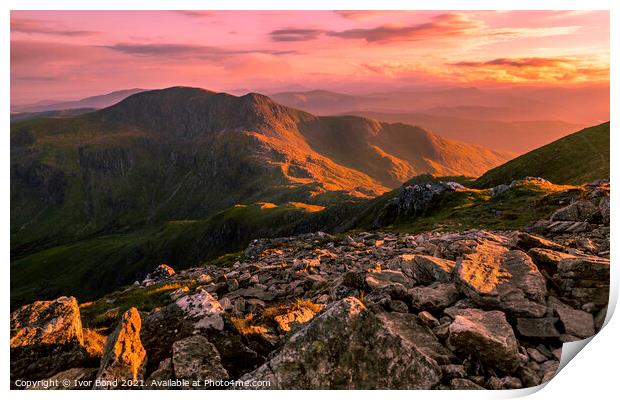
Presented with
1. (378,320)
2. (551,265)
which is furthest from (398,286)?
(551,265)

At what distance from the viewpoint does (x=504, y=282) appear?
11.0 meters

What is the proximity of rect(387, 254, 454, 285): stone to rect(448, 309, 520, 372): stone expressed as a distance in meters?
2.94

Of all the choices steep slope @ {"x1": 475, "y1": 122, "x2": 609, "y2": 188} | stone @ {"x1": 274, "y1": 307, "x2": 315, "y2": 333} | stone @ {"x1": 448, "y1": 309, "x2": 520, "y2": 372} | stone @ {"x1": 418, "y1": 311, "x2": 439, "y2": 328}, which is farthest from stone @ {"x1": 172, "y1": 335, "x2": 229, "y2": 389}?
steep slope @ {"x1": 475, "y1": 122, "x2": 609, "y2": 188}

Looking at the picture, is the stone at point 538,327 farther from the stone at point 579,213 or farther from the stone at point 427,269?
the stone at point 579,213

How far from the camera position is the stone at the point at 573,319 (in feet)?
32.1

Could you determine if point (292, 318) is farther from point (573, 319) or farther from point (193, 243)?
point (193, 243)

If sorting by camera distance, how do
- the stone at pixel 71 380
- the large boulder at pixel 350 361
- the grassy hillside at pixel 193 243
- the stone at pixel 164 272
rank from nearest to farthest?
the large boulder at pixel 350 361, the stone at pixel 71 380, the stone at pixel 164 272, the grassy hillside at pixel 193 243

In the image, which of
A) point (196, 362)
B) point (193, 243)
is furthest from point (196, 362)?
point (193, 243)

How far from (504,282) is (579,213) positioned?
11866 millimetres

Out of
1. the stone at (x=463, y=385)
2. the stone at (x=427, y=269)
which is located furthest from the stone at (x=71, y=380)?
the stone at (x=427, y=269)

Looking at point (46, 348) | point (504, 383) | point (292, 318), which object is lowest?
point (504, 383)

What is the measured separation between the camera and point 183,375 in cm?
921

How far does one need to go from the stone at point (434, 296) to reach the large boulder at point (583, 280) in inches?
124
